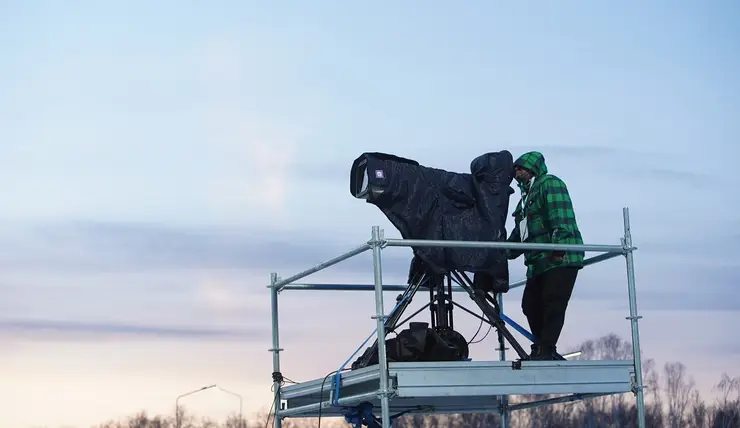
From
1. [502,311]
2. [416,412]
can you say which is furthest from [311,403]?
[502,311]

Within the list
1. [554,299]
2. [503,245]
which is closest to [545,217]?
[554,299]

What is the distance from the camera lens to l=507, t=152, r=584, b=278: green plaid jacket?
35.9 feet

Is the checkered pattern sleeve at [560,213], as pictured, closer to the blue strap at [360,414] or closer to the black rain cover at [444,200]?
the black rain cover at [444,200]

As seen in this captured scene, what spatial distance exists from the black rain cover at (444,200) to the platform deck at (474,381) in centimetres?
125

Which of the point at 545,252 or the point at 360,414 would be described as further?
the point at 360,414

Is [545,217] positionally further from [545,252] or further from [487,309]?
[487,309]

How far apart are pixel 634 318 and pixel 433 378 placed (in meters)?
2.00

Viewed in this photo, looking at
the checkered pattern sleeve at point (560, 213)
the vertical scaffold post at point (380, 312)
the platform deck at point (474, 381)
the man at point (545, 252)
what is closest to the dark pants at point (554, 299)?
the man at point (545, 252)

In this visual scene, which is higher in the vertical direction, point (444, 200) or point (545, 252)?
point (444, 200)

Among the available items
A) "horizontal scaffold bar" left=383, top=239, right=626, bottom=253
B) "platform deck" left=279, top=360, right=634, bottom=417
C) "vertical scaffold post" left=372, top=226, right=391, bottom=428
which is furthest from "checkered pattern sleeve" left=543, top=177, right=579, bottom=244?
"vertical scaffold post" left=372, top=226, right=391, bottom=428

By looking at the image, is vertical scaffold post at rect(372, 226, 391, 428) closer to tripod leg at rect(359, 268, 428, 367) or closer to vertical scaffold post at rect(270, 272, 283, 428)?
tripod leg at rect(359, 268, 428, 367)

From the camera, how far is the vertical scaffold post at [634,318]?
420 inches

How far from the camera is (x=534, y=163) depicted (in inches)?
445

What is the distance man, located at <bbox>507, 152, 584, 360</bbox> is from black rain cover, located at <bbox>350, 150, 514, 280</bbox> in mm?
206
